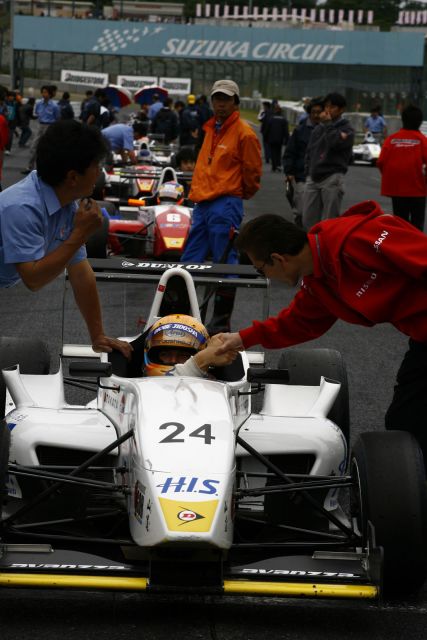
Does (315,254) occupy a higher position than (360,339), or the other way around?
(315,254)

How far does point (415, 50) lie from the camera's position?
65.1 metres

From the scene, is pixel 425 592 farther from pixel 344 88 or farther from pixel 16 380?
pixel 344 88

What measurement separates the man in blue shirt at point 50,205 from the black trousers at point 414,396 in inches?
57.6

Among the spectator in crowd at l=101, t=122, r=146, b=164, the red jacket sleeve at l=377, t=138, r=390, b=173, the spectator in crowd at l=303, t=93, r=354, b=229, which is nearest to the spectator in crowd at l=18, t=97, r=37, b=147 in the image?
the spectator in crowd at l=101, t=122, r=146, b=164

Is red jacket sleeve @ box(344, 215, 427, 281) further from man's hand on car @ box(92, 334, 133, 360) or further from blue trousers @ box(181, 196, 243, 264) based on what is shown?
blue trousers @ box(181, 196, 243, 264)

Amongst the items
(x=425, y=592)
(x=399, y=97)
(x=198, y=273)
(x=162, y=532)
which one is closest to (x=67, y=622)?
(x=162, y=532)

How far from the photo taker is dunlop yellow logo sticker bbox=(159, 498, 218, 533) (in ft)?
14.9

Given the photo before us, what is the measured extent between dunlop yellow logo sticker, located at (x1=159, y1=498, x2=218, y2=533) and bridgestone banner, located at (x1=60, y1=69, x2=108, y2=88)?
5735 cm

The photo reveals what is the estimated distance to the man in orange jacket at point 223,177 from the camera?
10.8 meters

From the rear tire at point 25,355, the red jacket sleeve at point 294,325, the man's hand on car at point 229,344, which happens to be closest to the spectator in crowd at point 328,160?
the rear tire at point 25,355

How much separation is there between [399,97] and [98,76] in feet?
49.1

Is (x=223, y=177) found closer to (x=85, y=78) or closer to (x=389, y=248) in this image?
(x=389, y=248)

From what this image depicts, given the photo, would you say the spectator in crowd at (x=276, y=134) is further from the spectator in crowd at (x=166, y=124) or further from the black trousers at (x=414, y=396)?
the black trousers at (x=414, y=396)

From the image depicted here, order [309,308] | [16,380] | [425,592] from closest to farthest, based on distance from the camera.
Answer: [425,592] → [309,308] → [16,380]
